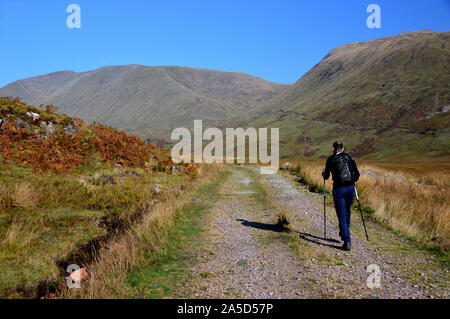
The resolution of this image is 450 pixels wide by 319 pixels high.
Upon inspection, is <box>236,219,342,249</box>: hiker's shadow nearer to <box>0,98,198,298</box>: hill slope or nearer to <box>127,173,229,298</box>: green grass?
<box>127,173,229,298</box>: green grass

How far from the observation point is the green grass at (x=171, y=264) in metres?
5.44

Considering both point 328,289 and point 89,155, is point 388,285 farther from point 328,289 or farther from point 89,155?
point 89,155

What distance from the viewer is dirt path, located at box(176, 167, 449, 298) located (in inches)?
211

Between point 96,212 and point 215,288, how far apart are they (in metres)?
7.17

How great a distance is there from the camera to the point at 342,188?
26.7 ft

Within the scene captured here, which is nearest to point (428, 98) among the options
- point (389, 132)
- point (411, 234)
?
point (389, 132)

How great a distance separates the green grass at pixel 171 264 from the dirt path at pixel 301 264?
264 millimetres

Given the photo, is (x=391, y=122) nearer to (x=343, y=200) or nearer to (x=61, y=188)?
(x=343, y=200)

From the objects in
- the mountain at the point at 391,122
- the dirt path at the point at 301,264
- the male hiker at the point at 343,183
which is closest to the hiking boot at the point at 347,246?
the dirt path at the point at 301,264

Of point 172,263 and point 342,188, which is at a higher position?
point 342,188

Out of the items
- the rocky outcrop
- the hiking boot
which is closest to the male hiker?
the hiking boot

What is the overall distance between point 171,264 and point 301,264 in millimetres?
2829

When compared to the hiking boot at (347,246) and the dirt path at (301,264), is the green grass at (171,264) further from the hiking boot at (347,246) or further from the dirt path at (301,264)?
the hiking boot at (347,246)
